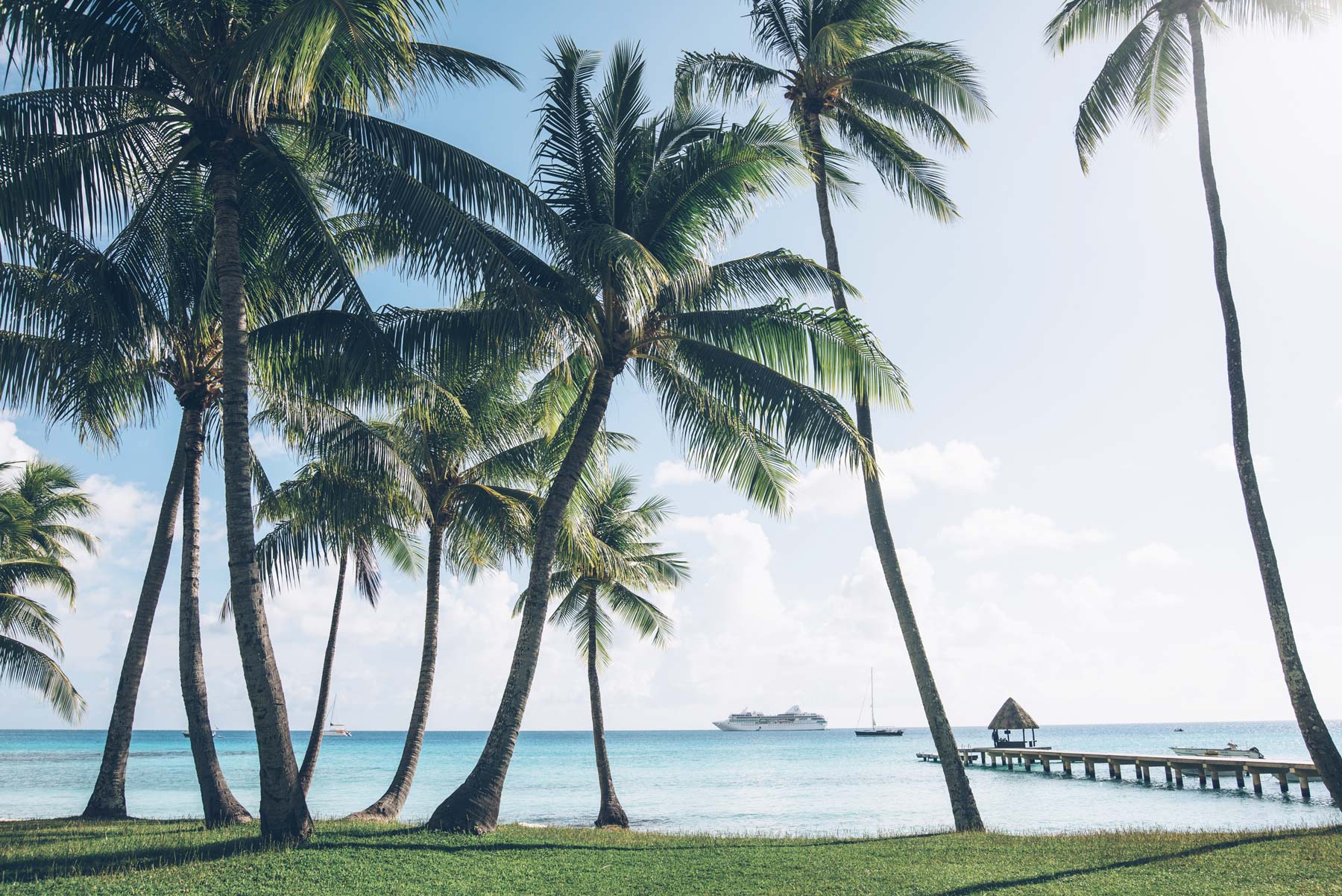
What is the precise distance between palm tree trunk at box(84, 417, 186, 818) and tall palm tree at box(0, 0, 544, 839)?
14.4 feet

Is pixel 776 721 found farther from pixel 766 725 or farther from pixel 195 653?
pixel 195 653

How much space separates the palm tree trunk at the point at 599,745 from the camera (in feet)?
69.5

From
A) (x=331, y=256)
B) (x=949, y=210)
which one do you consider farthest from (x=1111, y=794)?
(x=331, y=256)

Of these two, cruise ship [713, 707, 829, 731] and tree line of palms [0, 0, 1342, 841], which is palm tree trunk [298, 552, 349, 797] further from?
cruise ship [713, 707, 829, 731]

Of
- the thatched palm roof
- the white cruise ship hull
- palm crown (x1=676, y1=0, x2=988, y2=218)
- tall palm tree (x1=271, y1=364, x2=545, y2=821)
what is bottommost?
the white cruise ship hull

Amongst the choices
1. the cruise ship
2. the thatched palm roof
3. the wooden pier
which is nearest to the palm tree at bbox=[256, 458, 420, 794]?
the wooden pier

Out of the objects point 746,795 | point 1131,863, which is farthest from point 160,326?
point 746,795

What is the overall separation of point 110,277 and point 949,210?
13490 mm

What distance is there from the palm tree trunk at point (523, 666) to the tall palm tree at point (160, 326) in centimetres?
301

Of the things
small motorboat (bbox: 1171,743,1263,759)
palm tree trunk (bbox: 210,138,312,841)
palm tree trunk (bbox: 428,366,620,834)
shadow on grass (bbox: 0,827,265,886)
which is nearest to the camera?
shadow on grass (bbox: 0,827,265,886)

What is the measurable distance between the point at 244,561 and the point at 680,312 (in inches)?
272

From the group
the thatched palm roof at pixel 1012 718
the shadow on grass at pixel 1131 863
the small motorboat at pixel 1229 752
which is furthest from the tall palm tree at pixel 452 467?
the small motorboat at pixel 1229 752

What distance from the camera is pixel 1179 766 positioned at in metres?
31.8

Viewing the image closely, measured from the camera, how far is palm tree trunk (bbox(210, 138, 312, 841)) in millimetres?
9609
